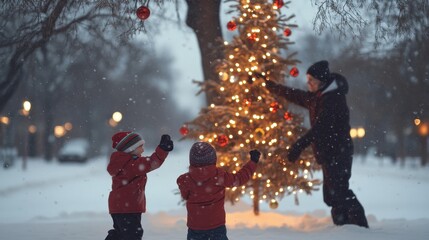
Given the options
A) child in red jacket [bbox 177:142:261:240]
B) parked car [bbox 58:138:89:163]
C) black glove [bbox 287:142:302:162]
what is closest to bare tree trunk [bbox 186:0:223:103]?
black glove [bbox 287:142:302:162]

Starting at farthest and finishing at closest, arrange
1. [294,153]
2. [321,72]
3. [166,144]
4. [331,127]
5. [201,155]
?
[321,72] < [331,127] < [294,153] < [166,144] < [201,155]

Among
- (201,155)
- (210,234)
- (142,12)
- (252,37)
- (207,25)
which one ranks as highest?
(207,25)

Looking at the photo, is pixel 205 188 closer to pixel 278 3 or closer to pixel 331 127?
pixel 331 127

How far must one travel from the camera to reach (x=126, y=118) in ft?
177

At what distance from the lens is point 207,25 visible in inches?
528

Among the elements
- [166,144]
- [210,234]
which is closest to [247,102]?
[166,144]

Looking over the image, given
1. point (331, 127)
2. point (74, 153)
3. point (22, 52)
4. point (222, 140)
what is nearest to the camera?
point (331, 127)

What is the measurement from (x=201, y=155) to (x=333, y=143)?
3204mm

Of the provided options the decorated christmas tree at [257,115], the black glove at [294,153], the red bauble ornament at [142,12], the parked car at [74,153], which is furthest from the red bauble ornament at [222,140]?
the parked car at [74,153]

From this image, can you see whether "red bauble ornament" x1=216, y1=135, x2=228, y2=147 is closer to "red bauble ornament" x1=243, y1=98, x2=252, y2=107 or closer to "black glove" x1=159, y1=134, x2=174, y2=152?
"red bauble ornament" x1=243, y1=98, x2=252, y2=107

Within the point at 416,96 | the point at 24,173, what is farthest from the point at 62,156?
the point at 416,96

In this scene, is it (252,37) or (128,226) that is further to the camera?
(252,37)

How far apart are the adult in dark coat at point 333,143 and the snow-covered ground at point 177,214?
31 centimetres

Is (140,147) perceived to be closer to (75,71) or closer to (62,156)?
(75,71)
